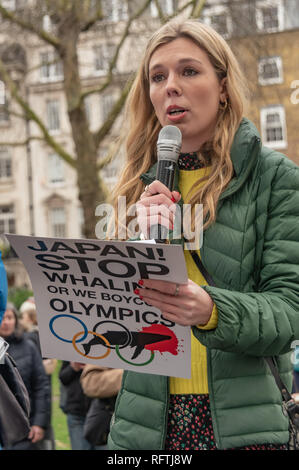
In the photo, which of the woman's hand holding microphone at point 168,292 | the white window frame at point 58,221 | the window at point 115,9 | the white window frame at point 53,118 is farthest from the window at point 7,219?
the woman's hand holding microphone at point 168,292

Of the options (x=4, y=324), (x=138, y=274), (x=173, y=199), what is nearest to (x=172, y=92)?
(x=173, y=199)

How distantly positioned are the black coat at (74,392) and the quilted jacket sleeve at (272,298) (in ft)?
15.0

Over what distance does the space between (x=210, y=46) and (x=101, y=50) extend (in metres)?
12.4

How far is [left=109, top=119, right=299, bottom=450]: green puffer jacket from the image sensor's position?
1833 mm

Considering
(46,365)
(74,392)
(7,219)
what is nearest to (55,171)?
(7,219)

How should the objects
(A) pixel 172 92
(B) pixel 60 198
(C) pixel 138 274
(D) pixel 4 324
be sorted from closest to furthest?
(C) pixel 138 274 → (A) pixel 172 92 → (D) pixel 4 324 → (B) pixel 60 198

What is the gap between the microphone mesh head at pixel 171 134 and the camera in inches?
78.6

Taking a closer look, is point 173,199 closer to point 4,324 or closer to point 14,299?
point 4,324

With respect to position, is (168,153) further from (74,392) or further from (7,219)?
(7,219)

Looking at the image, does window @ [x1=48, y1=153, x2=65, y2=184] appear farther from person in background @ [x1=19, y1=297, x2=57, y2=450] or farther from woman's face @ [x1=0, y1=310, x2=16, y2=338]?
woman's face @ [x1=0, y1=310, x2=16, y2=338]

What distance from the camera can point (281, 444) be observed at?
1.93m

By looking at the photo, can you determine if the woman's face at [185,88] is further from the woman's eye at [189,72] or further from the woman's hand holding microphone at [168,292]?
the woman's hand holding microphone at [168,292]

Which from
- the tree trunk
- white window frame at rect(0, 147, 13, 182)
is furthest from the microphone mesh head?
white window frame at rect(0, 147, 13, 182)

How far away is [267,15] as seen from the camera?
12.4m
